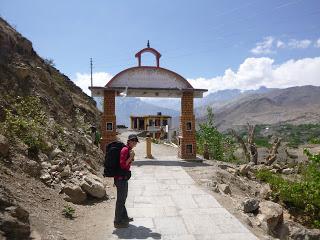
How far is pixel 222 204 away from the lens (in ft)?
32.0

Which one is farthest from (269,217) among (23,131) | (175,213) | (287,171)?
(287,171)

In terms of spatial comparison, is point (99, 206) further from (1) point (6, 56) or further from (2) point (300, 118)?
(2) point (300, 118)

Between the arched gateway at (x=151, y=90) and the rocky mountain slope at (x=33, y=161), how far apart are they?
2327mm

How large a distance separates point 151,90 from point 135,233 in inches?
480

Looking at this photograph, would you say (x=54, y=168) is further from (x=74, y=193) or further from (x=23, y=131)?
(x=23, y=131)

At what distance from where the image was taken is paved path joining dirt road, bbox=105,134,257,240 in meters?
7.18

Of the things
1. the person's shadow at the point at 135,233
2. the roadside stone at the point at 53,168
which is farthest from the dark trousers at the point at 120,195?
the roadside stone at the point at 53,168

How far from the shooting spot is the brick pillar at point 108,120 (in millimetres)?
18250

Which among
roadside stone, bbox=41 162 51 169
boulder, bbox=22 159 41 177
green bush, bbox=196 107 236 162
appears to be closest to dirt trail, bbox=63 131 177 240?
boulder, bbox=22 159 41 177

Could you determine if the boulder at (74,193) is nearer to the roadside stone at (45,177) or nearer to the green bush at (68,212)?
the roadside stone at (45,177)

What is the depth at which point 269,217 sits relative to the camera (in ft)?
30.1

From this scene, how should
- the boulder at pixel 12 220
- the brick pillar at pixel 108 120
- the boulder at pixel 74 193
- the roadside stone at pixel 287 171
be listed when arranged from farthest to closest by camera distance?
the roadside stone at pixel 287 171 → the brick pillar at pixel 108 120 → the boulder at pixel 74 193 → the boulder at pixel 12 220

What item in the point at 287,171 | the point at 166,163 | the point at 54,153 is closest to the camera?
the point at 54,153

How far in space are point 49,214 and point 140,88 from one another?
451 inches
